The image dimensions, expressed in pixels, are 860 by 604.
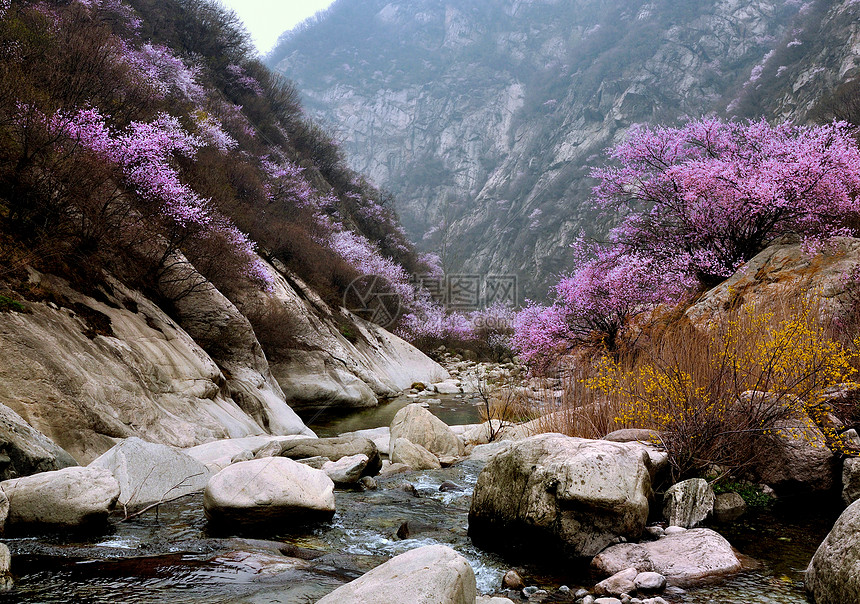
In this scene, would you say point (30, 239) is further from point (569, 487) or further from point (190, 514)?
point (569, 487)

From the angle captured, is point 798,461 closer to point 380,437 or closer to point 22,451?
point 380,437

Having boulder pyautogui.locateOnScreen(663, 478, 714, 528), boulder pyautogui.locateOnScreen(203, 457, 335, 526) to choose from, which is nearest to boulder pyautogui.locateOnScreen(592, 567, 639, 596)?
boulder pyautogui.locateOnScreen(663, 478, 714, 528)

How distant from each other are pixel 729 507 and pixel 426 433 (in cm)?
450

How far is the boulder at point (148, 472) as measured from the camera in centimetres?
464

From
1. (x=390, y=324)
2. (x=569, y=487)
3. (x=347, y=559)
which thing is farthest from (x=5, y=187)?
(x=390, y=324)

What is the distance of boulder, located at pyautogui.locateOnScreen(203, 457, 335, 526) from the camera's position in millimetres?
4258

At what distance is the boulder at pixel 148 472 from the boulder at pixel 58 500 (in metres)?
0.51

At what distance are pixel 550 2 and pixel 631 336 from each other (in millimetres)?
108528

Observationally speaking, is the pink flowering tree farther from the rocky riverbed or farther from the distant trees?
the rocky riverbed

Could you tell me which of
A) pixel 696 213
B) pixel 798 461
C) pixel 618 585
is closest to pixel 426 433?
pixel 798 461

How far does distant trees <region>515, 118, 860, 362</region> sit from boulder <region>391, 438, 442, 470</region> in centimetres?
533

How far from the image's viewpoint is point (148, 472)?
4.95 meters

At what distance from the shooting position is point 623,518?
392cm

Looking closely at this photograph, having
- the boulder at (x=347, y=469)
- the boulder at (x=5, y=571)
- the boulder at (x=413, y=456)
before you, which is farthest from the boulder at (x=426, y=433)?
the boulder at (x=5, y=571)
